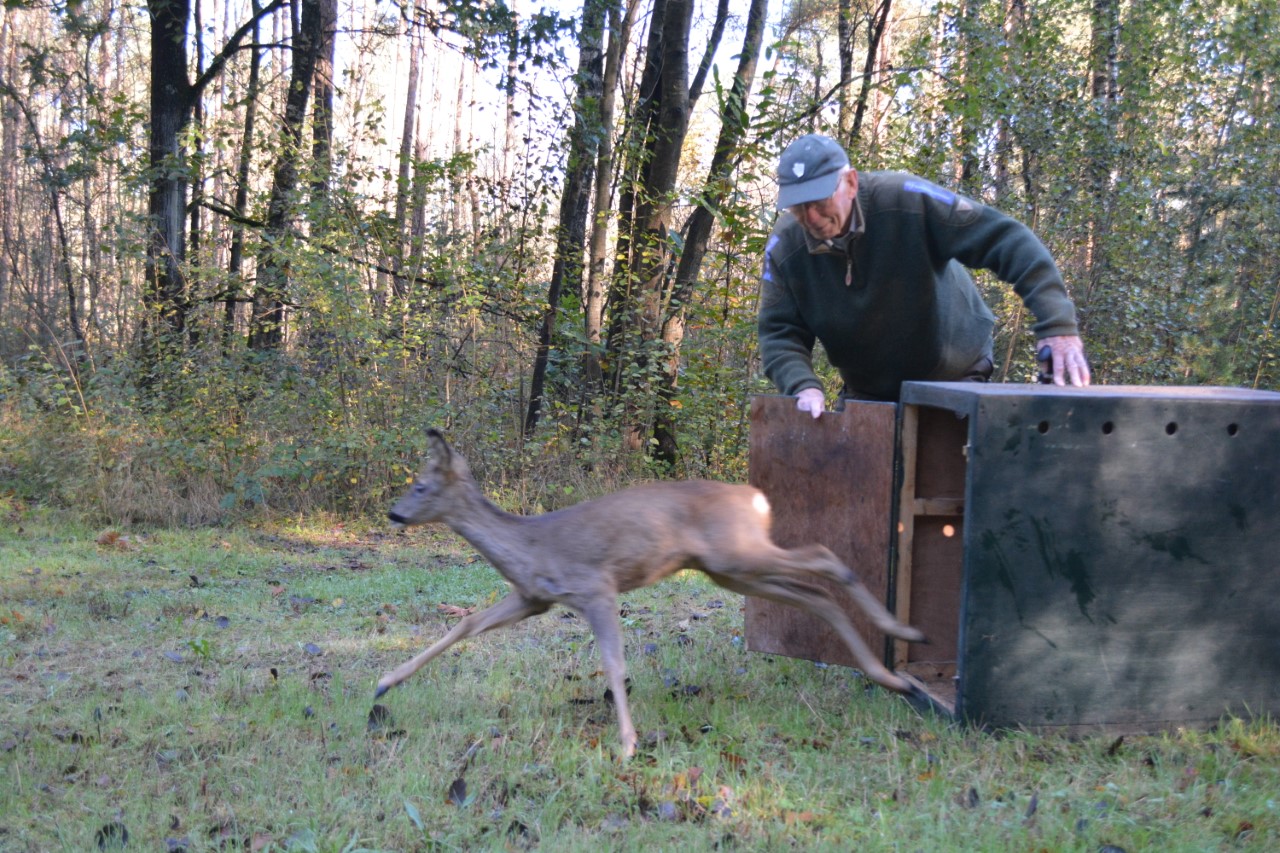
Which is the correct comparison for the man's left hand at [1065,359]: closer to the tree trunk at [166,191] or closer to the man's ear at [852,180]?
the man's ear at [852,180]

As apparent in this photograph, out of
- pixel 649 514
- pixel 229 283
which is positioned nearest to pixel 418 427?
pixel 229 283

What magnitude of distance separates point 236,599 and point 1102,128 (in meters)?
11.1

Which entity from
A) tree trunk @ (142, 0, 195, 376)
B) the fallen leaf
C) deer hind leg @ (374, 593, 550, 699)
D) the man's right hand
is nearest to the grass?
the fallen leaf

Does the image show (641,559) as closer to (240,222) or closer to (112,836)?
(112,836)

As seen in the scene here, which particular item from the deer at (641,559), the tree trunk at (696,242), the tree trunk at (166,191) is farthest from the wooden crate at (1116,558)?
the tree trunk at (166,191)

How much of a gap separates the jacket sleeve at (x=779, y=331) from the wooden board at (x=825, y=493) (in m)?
0.23

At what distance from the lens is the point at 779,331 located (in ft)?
19.3

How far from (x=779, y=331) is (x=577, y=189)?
8421 mm

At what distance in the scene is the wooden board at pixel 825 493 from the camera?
Result: 526cm

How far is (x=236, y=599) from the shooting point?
8000 millimetres

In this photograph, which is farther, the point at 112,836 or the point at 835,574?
the point at 835,574

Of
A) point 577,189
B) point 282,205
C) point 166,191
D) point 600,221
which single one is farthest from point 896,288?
point 166,191

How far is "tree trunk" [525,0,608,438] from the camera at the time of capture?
1282 centimetres

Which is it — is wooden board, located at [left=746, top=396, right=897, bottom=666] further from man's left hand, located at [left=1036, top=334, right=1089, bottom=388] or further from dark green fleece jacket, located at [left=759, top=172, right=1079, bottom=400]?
man's left hand, located at [left=1036, top=334, right=1089, bottom=388]
